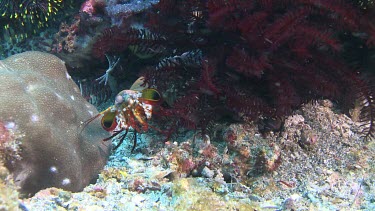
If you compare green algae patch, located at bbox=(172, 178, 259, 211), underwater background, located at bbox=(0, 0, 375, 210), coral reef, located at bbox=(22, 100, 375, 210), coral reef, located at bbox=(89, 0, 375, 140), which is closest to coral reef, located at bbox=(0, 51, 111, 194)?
underwater background, located at bbox=(0, 0, 375, 210)

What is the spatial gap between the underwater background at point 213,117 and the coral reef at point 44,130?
0.04 feet

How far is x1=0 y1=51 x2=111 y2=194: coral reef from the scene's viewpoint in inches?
126

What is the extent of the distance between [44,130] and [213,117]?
6.30 ft

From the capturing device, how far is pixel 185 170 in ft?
11.9

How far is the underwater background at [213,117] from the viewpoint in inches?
126

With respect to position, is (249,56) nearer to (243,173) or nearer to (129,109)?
(243,173)

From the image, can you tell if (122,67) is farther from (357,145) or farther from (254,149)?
(357,145)

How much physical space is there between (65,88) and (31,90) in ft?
2.37

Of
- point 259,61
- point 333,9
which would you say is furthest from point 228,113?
point 333,9

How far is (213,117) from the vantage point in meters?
3.88

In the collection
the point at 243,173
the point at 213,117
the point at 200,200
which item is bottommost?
the point at 243,173

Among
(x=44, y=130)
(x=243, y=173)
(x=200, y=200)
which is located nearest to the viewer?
(x=200, y=200)

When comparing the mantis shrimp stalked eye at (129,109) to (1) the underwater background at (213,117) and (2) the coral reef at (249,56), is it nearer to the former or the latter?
(1) the underwater background at (213,117)

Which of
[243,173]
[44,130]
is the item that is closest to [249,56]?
[243,173]
